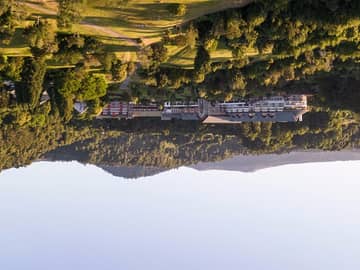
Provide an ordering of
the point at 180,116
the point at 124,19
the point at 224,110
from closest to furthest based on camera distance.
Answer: the point at 124,19, the point at 224,110, the point at 180,116

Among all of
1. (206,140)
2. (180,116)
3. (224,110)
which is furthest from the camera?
(206,140)

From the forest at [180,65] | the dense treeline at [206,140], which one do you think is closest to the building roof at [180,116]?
Result: the dense treeline at [206,140]

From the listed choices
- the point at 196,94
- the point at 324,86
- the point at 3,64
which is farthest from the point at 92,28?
the point at 324,86

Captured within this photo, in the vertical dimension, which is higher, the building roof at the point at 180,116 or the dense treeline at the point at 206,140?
the building roof at the point at 180,116

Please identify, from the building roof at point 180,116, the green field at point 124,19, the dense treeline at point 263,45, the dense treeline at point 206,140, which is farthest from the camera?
the dense treeline at point 206,140

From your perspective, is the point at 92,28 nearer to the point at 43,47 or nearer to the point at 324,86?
the point at 43,47

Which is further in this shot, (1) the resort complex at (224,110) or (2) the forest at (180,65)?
(1) the resort complex at (224,110)

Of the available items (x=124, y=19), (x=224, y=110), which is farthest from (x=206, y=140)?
(x=124, y=19)

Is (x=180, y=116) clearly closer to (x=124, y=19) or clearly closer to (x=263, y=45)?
(x=263, y=45)

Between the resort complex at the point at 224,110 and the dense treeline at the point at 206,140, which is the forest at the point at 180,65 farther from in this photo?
the resort complex at the point at 224,110
